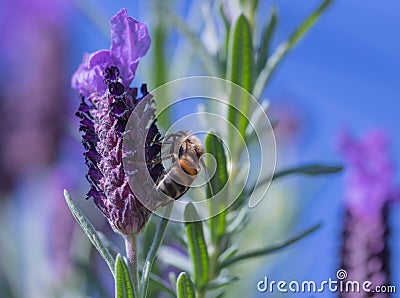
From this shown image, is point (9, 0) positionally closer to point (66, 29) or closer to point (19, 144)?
point (66, 29)

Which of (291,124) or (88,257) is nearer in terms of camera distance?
(88,257)

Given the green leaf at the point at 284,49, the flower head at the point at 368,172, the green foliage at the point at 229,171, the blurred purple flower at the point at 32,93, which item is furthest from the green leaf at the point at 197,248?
the blurred purple flower at the point at 32,93

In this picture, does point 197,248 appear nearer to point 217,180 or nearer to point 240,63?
point 217,180

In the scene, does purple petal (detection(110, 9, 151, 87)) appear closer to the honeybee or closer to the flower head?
the honeybee

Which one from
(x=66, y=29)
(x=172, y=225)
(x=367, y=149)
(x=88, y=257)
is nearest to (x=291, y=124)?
(x=66, y=29)

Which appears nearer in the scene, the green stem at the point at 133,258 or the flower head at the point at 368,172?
the green stem at the point at 133,258

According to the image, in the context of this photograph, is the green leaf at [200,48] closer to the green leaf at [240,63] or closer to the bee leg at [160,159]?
the green leaf at [240,63]
